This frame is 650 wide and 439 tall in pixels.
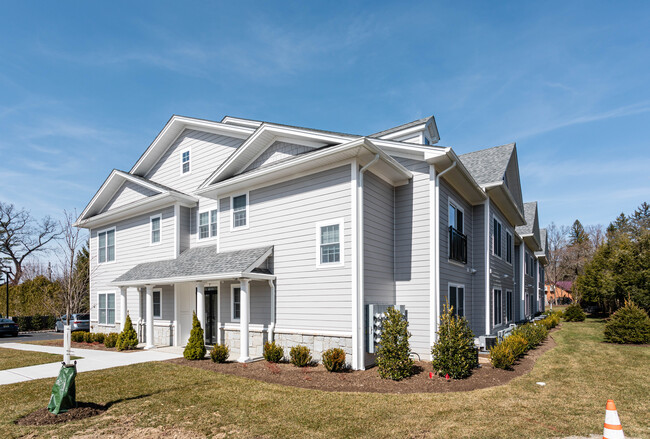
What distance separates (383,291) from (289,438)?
6401 mm

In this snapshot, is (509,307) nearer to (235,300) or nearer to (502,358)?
(502,358)

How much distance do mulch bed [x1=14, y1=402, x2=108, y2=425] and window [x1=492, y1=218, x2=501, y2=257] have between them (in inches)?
588

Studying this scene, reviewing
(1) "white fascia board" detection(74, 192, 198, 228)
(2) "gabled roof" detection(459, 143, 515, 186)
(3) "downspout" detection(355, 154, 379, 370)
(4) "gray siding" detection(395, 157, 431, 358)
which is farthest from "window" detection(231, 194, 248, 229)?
(2) "gabled roof" detection(459, 143, 515, 186)

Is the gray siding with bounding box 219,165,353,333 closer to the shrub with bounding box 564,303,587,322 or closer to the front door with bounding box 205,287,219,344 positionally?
the front door with bounding box 205,287,219,344

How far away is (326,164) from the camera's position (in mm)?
11688

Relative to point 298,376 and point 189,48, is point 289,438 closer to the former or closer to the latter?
point 298,376

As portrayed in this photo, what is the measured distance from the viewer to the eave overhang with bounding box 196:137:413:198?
Result: 35.3 ft

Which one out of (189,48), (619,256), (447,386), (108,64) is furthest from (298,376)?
(619,256)

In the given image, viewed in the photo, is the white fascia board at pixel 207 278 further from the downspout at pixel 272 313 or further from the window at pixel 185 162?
the window at pixel 185 162

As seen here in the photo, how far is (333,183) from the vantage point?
11.6 meters

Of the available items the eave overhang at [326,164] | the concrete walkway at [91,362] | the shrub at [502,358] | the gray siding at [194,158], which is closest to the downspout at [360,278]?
the eave overhang at [326,164]

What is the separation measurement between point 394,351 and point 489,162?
1187 cm

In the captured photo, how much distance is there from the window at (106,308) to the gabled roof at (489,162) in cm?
1743

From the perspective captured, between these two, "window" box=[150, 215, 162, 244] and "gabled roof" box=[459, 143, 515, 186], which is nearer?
"gabled roof" box=[459, 143, 515, 186]
